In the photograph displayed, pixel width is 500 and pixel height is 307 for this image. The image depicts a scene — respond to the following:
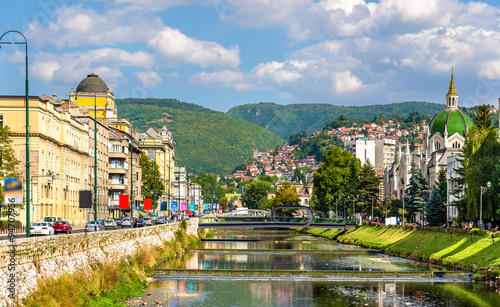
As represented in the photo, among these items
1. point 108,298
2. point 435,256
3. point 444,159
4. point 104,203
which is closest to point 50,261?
point 108,298

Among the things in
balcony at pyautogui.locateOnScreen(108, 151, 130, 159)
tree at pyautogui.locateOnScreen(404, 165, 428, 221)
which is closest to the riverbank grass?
tree at pyautogui.locateOnScreen(404, 165, 428, 221)

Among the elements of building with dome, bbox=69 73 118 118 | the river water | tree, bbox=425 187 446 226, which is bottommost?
the river water

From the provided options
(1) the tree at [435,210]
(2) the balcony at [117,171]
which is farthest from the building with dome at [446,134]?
(2) the balcony at [117,171]

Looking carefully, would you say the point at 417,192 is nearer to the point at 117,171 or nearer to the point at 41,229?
the point at 117,171

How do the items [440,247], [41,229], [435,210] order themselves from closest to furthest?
[41,229], [440,247], [435,210]

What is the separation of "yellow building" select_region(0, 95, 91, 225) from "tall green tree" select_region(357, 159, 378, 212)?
57785 mm

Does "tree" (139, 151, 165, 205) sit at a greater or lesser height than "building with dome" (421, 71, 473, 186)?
lesser

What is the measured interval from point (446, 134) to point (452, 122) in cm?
448

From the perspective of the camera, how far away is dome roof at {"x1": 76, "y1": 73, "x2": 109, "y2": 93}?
154 meters

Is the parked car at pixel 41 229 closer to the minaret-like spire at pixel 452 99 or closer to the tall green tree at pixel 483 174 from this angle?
the tall green tree at pixel 483 174

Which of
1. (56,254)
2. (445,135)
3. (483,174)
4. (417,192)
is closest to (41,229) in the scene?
(56,254)

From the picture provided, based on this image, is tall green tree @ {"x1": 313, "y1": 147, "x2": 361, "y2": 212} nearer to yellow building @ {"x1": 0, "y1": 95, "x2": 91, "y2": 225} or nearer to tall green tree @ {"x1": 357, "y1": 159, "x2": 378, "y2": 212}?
tall green tree @ {"x1": 357, "y1": 159, "x2": 378, "y2": 212}

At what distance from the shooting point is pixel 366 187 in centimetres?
14138

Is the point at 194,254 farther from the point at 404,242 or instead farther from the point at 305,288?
the point at 305,288
